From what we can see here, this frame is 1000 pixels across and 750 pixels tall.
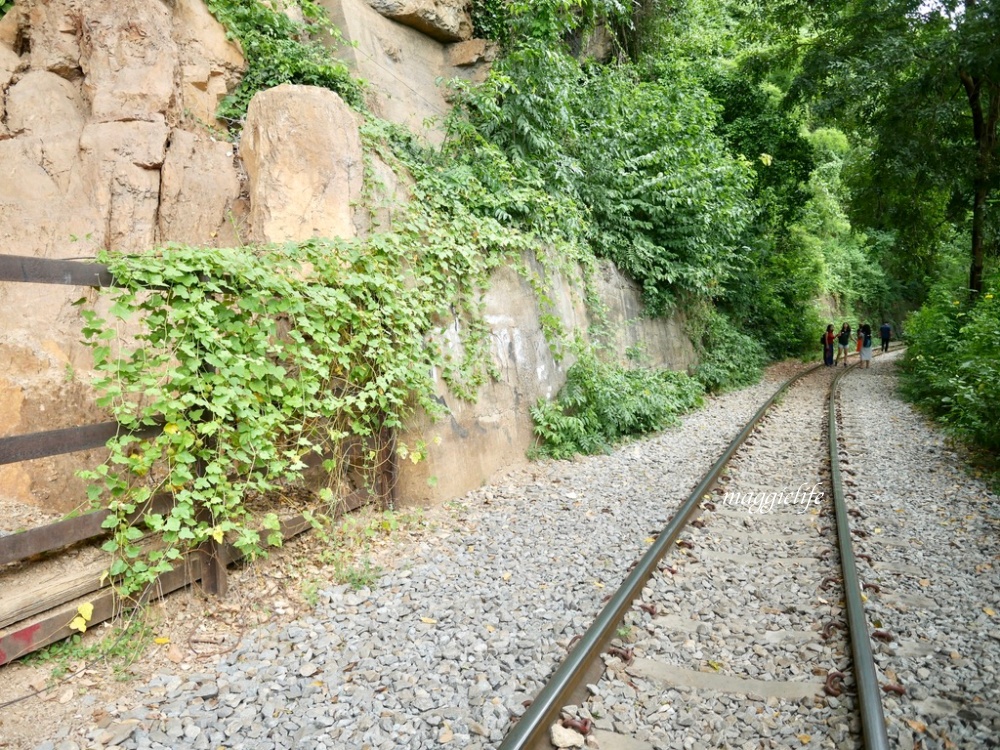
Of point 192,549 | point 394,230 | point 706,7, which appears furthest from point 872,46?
point 192,549

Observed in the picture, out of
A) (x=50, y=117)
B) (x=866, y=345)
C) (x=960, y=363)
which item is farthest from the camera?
(x=866, y=345)

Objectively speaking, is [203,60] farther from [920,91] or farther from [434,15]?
[920,91]

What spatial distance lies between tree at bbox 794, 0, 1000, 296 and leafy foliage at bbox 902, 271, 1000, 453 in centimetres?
144

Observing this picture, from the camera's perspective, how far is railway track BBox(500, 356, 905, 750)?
2.96m

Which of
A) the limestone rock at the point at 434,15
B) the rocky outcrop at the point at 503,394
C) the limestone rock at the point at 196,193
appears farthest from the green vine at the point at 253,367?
the limestone rock at the point at 434,15

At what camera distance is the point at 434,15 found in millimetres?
12008

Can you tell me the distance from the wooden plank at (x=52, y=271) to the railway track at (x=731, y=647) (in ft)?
11.2

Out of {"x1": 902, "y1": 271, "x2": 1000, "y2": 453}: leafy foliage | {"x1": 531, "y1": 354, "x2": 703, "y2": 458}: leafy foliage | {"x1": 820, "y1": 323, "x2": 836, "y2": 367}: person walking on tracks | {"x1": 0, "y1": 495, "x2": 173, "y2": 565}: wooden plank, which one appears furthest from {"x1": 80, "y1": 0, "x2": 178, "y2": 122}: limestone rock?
{"x1": 820, "y1": 323, "x2": 836, "y2": 367}: person walking on tracks

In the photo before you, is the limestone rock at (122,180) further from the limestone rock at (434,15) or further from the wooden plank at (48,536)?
the limestone rock at (434,15)

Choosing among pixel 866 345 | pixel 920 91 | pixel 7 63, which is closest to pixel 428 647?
pixel 7 63

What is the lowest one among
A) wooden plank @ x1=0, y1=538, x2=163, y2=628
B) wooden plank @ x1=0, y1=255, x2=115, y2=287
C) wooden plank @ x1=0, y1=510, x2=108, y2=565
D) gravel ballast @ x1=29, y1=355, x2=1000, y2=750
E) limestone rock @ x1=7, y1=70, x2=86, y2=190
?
gravel ballast @ x1=29, y1=355, x2=1000, y2=750

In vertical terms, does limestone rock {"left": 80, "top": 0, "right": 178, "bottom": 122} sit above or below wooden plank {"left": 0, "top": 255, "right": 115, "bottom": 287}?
above

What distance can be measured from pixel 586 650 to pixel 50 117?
7511 mm

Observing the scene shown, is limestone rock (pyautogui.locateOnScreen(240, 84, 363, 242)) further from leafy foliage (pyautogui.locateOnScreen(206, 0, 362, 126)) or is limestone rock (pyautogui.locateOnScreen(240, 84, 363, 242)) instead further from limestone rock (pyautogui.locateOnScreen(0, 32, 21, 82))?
limestone rock (pyautogui.locateOnScreen(0, 32, 21, 82))
